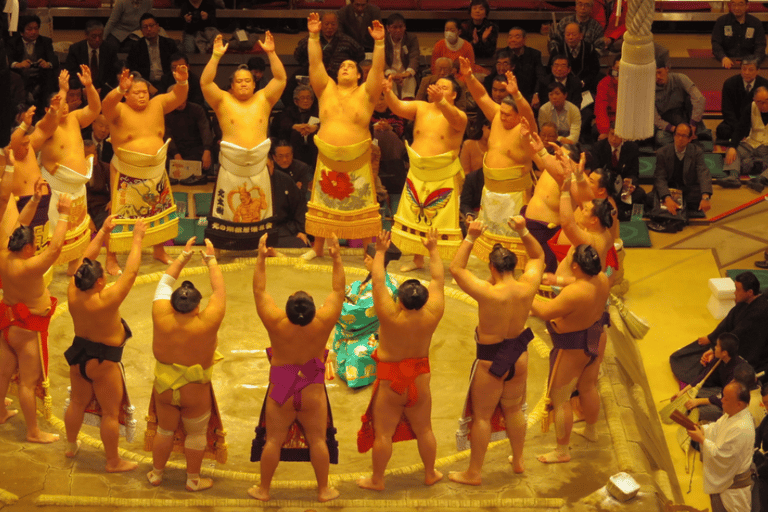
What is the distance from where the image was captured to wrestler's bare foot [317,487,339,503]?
13.2ft

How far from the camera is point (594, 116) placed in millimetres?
7129

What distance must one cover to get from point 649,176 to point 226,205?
3.09 metres

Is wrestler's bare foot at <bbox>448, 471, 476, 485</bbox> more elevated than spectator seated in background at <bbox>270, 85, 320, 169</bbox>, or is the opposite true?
spectator seated in background at <bbox>270, 85, 320, 169</bbox>

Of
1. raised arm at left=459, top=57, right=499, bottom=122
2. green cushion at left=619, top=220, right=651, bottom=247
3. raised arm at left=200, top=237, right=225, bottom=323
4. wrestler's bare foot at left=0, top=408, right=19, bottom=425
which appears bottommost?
green cushion at left=619, top=220, right=651, bottom=247

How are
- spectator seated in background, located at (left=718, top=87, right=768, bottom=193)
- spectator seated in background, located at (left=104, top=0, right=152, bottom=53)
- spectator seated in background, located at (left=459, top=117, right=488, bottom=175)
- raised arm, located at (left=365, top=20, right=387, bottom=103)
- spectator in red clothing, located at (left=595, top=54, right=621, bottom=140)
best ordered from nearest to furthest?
raised arm, located at (left=365, top=20, right=387, bottom=103)
spectator seated in background, located at (left=459, top=117, right=488, bottom=175)
spectator in red clothing, located at (left=595, top=54, right=621, bottom=140)
spectator seated in background, located at (left=718, top=87, right=768, bottom=193)
spectator seated in background, located at (left=104, top=0, right=152, bottom=53)

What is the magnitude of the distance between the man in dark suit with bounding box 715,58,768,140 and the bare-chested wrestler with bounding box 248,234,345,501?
4.42 meters

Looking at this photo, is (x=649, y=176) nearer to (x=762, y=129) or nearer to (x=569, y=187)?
(x=762, y=129)

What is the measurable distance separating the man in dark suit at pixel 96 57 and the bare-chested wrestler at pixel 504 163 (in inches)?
115

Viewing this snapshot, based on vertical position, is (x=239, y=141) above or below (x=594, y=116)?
above

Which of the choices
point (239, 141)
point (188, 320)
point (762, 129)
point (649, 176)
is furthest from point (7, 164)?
point (762, 129)

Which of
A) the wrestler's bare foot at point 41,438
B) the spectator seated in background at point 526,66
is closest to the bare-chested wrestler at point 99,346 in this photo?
the wrestler's bare foot at point 41,438

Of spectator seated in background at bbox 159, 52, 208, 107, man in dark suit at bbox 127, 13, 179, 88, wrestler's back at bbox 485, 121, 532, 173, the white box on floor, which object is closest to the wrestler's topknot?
wrestler's back at bbox 485, 121, 532, 173

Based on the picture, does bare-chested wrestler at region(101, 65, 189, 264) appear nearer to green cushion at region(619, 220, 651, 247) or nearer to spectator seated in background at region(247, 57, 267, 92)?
spectator seated in background at region(247, 57, 267, 92)

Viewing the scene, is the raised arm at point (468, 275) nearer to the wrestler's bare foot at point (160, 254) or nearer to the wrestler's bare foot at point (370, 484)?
the wrestler's bare foot at point (370, 484)
